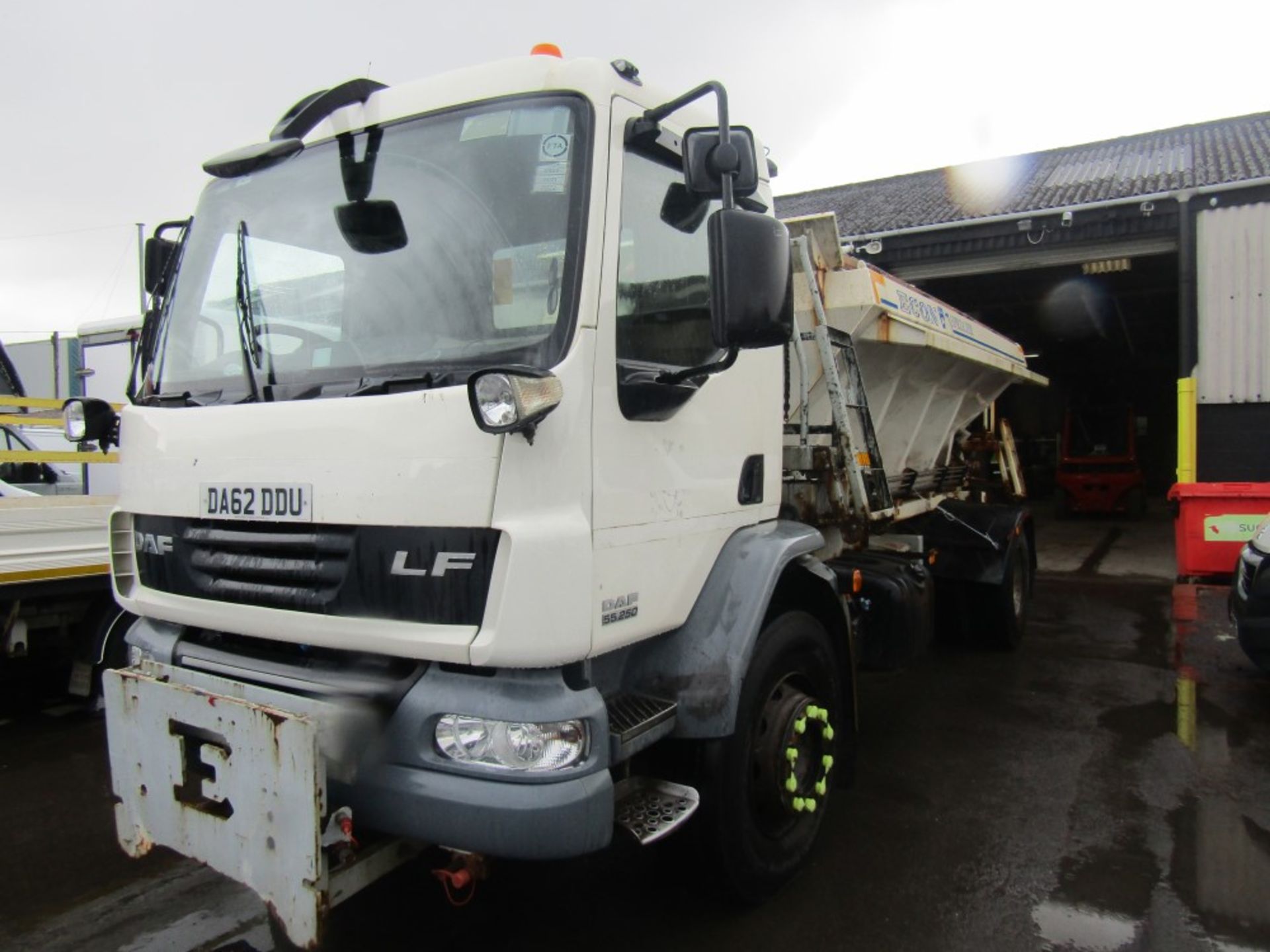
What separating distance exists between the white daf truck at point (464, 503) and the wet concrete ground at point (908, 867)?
41 cm

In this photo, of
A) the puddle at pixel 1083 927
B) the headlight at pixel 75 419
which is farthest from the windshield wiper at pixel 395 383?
the puddle at pixel 1083 927

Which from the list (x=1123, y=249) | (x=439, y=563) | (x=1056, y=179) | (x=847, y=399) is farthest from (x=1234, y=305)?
(x=439, y=563)

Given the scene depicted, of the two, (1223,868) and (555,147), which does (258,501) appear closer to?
(555,147)

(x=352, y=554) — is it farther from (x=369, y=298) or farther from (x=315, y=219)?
(x=315, y=219)

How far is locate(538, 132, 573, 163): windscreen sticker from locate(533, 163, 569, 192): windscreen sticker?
0.05 ft

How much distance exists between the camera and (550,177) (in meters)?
2.47

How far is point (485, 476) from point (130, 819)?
1.50m

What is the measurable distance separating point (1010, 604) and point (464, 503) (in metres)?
5.48

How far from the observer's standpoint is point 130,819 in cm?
255

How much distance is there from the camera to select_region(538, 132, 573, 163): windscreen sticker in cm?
248

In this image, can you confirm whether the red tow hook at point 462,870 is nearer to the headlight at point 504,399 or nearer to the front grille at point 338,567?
the front grille at point 338,567

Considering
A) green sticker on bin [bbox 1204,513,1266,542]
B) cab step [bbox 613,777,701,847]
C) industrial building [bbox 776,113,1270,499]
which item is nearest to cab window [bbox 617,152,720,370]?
cab step [bbox 613,777,701,847]

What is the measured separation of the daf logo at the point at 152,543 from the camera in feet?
9.20

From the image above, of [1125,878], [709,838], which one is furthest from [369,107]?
[1125,878]
